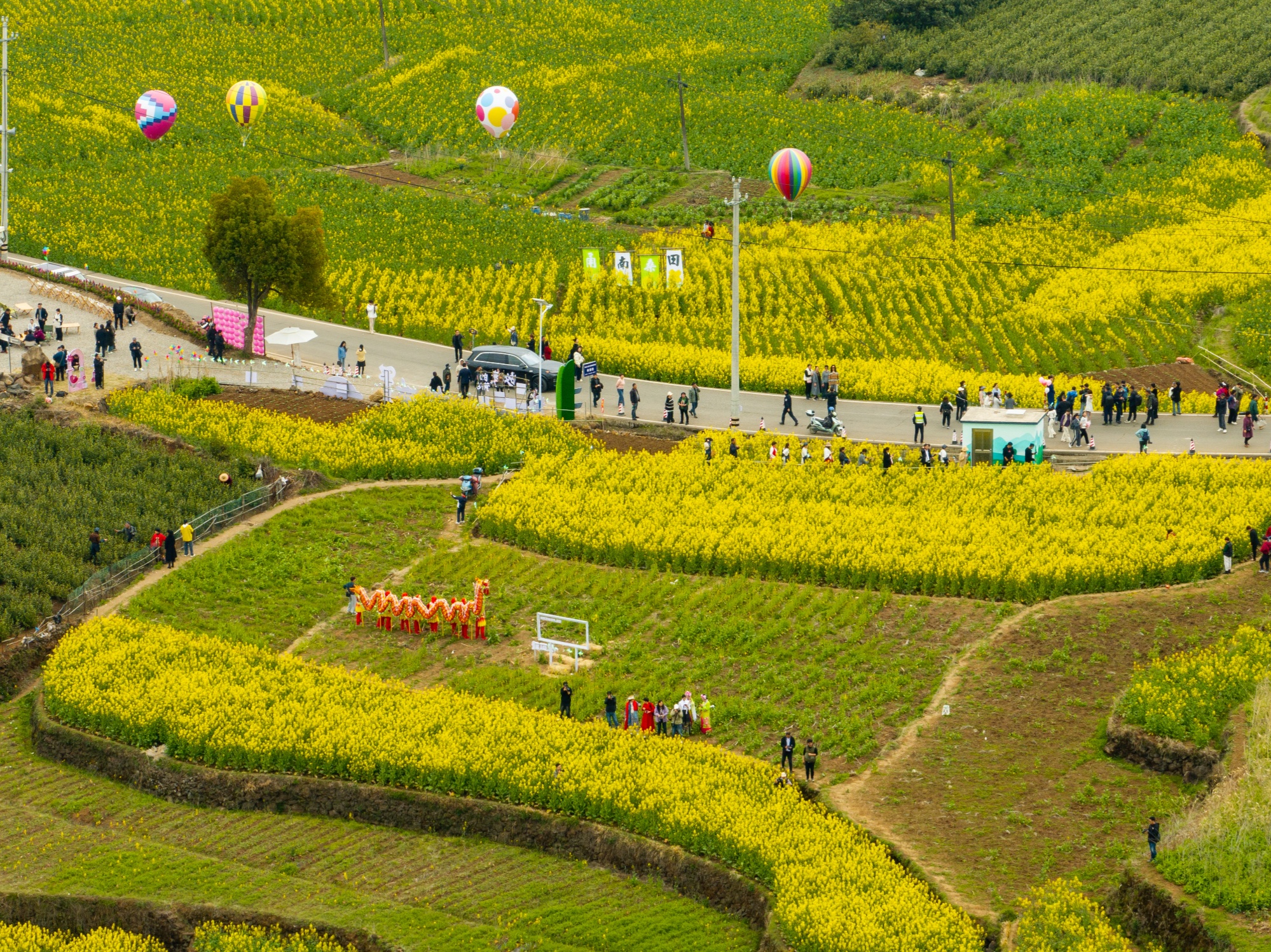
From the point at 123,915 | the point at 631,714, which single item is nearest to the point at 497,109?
the point at 631,714

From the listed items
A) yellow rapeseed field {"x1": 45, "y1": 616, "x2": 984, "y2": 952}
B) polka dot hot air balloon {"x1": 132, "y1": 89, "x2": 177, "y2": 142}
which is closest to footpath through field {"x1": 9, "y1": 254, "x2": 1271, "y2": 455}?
polka dot hot air balloon {"x1": 132, "y1": 89, "x2": 177, "y2": 142}

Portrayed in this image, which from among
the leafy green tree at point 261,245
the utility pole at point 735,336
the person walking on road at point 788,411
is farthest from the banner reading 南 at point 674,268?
the leafy green tree at point 261,245

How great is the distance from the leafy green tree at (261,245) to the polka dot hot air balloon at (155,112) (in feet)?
68.3

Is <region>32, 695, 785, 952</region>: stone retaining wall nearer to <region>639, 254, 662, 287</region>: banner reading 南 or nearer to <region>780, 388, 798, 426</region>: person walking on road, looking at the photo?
<region>780, 388, 798, 426</region>: person walking on road

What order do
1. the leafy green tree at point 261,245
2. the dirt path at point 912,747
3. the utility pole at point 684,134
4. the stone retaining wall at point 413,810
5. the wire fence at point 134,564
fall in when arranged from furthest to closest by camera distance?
the utility pole at point 684,134 < the leafy green tree at point 261,245 < the wire fence at point 134,564 < the stone retaining wall at point 413,810 < the dirt path at point 912,747

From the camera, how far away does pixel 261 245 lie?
74.2 metres

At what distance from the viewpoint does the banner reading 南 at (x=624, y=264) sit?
78562mm

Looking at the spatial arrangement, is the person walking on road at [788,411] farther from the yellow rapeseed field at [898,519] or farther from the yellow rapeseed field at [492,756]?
the yellow rapeseed field at [492,756]

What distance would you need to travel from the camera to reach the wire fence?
5675 cm

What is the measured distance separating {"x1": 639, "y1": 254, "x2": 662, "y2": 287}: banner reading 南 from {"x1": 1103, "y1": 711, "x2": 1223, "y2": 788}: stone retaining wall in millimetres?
35125

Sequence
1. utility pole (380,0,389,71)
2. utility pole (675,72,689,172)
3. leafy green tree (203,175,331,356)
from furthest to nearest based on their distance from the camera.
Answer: utility pole (380,0,389,71) → utility pole (675,72,689,172) → leafy green tree (203,175,331,356)

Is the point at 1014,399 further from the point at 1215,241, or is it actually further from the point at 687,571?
the point at 1215,241

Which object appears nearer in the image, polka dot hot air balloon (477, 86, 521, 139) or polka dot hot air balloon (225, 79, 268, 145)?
polka dot hot air balloon (477, 86, 521, 139)

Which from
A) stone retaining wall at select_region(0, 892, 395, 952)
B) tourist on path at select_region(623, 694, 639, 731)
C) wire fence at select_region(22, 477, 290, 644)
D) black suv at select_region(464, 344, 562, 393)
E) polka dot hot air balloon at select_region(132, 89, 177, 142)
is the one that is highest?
polka dot hot air balloon at select_region(132, 89, 177, 142)
